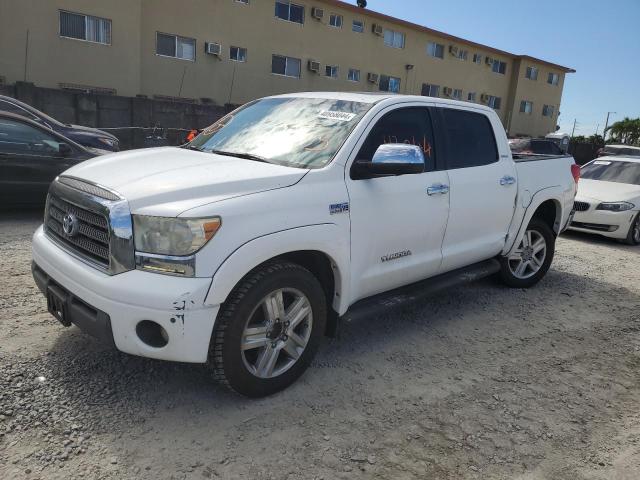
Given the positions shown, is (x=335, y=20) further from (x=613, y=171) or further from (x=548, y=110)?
(x=548, y=110)

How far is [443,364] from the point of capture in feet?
12.4

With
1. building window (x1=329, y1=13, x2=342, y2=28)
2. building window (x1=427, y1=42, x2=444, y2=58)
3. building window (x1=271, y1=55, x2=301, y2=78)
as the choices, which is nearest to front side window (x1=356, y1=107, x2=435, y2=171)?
building window (x1=271, y1=55, x2=301, y2=78)

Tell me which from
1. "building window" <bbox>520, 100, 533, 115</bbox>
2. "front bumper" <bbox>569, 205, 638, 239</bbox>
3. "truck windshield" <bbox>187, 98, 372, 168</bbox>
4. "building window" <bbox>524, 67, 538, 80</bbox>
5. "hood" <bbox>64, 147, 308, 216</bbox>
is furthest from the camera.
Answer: "building window" <bbox>520, 100, 533, 115</bbox>

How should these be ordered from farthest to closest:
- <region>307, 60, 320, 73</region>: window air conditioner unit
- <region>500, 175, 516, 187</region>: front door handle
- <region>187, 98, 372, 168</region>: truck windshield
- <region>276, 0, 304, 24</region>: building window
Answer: <region>307, 60, 320, 73</region>: window air conditioner unit < <region>276, 0, 304, 24</region>: building window < <region>500, 175, 516, 187</region>: front door handle < <region>187, 98, 372, 168</region>: truck windshield

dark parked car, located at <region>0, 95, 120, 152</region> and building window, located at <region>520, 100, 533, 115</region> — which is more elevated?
building window, located at <region>520, 100, 533, 115</region>

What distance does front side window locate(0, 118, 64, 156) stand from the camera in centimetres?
697

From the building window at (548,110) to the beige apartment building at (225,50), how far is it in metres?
8.65

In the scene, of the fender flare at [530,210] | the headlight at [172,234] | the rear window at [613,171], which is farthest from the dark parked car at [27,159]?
the rear window at [613,171]

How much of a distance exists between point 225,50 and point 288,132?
69.7ft

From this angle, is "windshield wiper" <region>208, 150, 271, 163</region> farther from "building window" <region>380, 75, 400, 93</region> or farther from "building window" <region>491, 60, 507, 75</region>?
"building window" <region>491, 60, 507, 75</region>

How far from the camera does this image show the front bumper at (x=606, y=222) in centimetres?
868

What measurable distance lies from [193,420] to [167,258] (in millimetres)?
961

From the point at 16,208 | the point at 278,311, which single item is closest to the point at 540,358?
the point at 278,311

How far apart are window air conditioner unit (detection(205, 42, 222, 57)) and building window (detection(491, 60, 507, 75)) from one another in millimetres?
22694
